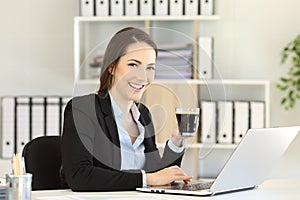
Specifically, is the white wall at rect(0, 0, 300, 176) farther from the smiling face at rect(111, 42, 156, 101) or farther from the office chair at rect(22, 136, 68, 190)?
the smiling face at rect(111, 42, 156, 101)

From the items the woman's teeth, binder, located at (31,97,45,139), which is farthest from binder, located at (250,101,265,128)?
the woman's teeth

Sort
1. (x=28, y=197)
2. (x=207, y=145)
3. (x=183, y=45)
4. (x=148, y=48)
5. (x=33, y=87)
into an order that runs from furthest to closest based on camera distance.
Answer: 1. (x=33, y=87)
2. (x=183, y=45)
3. (x=207, y=145)
4. (x=148, y=48)
5. (x=28, y=197)

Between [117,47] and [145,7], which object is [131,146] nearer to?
[117,47]

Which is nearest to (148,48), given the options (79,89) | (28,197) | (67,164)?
(79,89)

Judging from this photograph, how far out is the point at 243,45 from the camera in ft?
14.8

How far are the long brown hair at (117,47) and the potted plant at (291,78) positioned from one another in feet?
6.76

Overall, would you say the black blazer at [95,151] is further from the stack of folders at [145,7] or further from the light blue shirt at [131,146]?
the stack of folders at [145,7]

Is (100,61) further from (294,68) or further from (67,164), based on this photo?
(294,68)

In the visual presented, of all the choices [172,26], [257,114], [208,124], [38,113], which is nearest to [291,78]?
[257,114]

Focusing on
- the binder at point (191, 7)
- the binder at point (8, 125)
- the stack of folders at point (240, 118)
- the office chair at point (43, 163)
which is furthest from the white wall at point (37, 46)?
the office chair at point (43, 163)

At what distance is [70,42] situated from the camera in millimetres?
4586

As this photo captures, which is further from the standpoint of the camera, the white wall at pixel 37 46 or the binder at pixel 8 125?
the white wall at pixel 37 46

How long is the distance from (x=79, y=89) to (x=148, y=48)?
30 cm

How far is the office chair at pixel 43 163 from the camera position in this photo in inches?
109
